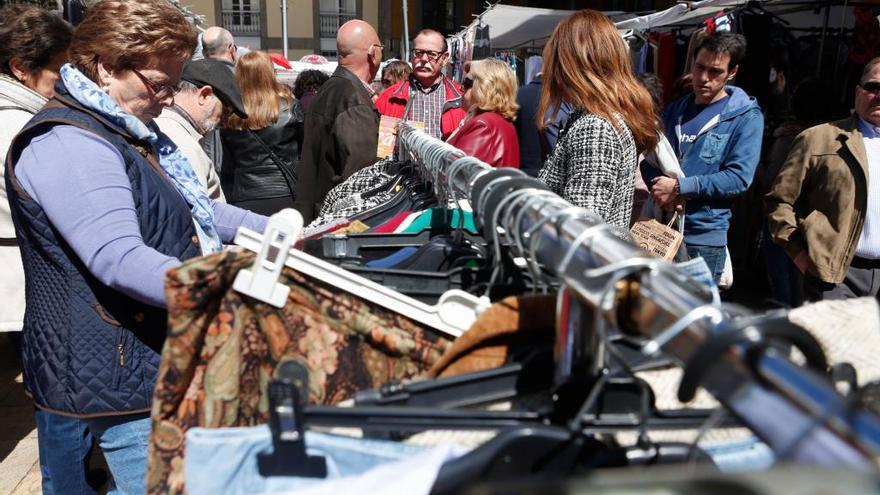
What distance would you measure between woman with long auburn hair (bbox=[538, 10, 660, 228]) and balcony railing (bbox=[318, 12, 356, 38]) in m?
34.7

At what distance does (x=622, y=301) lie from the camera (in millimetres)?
690

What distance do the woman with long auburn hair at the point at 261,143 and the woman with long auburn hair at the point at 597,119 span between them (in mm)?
2060

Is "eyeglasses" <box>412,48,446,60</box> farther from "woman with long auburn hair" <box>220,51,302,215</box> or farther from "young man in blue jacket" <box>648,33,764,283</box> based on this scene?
"young man in blue jacket" <box>648,33,764,283</box>

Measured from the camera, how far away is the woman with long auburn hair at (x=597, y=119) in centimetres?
211

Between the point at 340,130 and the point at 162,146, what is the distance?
1.84 m

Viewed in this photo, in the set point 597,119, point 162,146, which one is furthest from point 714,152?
point 162,146

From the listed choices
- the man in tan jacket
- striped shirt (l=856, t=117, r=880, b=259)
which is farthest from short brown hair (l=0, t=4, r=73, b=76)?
striped shirt (l=856, t=117, r=880, b=259)

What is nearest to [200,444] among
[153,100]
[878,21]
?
[153,100]

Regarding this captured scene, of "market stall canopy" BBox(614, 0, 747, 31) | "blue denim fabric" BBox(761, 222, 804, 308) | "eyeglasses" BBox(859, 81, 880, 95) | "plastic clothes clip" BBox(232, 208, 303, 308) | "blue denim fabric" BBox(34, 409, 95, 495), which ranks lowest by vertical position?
"blue denim fabric" BBox(761, 222, 804, 308)

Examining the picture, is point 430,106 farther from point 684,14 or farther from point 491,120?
point 684,14

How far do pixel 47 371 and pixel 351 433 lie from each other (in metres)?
1.02

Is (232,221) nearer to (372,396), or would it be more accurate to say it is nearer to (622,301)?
(372,396)

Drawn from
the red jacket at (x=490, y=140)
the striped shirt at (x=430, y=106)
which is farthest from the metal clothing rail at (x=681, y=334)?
the striped shirt at (x=430, y=106)

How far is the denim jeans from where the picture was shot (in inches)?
130
